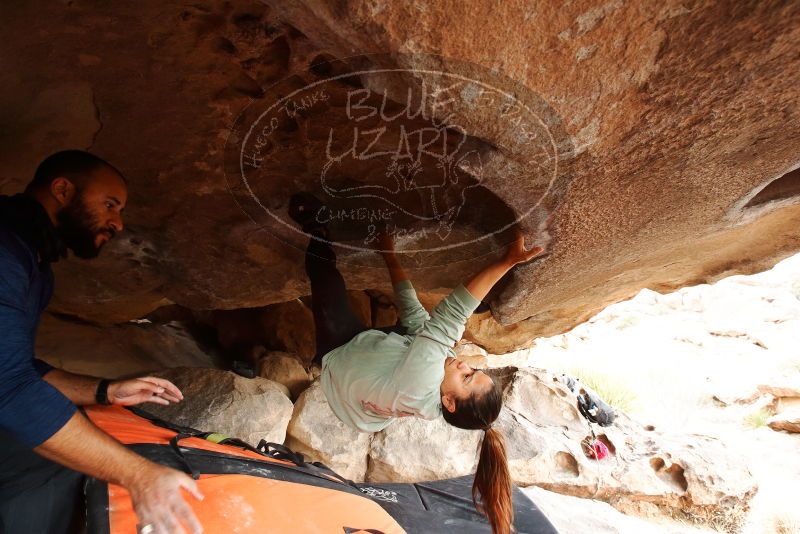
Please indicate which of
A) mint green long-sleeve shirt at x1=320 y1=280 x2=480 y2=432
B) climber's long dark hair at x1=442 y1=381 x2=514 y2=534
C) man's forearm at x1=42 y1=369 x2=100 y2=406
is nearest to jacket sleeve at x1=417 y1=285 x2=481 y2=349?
mint green long-sleeve shirt at x1=320 y1=280 x2=480 y2=432

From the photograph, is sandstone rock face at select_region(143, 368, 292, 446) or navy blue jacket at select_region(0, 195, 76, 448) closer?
navy blue jacket at select_region(0, 195, 76, 448)

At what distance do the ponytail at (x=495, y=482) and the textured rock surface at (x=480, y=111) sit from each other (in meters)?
0.87

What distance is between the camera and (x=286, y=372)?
13.2 ft

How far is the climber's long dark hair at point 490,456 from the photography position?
185 cm

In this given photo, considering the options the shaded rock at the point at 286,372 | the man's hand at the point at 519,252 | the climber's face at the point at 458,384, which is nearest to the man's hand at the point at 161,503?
the climber's face at the point at 458,384

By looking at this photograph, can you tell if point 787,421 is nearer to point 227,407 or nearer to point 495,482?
point 495,482

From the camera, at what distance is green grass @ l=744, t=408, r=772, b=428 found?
648cm

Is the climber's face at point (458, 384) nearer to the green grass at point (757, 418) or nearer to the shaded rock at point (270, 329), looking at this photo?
the shaded rock at point (270, 329)

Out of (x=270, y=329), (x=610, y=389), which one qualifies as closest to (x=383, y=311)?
(x=270, y=329)

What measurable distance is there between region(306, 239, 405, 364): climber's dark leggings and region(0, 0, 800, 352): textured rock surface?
0.87 ft

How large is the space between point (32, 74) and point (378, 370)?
1540 mm

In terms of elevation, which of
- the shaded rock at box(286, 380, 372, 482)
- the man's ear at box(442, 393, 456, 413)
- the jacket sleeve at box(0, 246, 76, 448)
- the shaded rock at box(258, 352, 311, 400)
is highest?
the man's ear at box(442, 393, 456, 413)

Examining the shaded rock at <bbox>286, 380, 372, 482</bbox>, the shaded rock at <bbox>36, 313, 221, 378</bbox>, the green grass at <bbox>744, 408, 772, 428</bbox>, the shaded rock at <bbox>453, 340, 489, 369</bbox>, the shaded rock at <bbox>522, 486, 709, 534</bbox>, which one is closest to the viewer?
the shaded rock at <bbox>522, 486, 709, 534</bbox>

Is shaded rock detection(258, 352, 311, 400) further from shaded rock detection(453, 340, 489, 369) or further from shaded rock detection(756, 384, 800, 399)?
shaded rock detection(756, 384, 800, 399)
